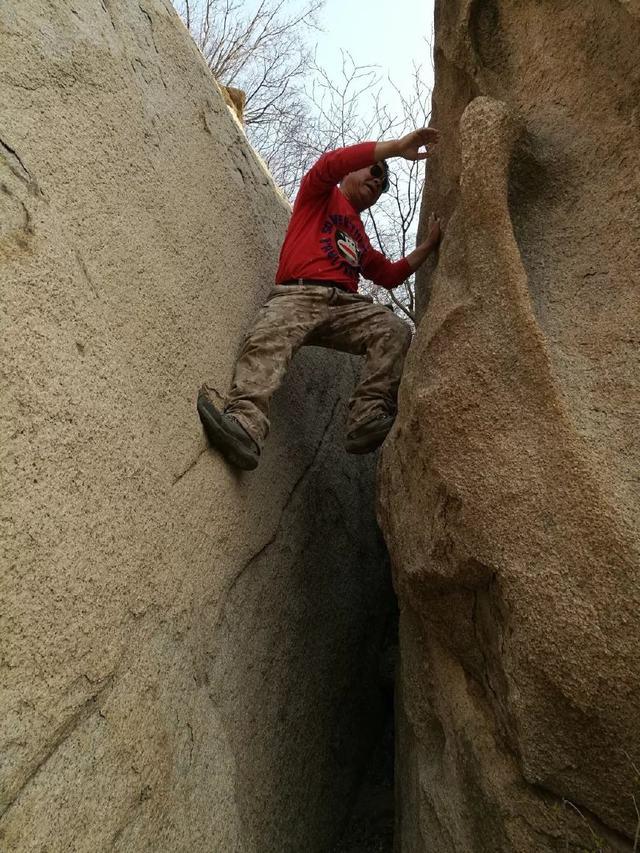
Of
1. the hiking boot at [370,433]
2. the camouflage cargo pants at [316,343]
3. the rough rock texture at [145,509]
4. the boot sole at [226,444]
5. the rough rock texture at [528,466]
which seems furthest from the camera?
the hiking boot at [370,433]

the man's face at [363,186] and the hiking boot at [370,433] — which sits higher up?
the man's face at [363,186]

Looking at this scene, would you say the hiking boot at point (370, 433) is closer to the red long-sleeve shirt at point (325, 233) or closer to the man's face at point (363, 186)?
the red long-sleeve shirt at point (325, 233)

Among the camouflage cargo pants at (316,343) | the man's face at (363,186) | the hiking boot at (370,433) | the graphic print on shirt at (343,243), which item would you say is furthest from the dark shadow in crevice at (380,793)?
the man's face at (363,186)

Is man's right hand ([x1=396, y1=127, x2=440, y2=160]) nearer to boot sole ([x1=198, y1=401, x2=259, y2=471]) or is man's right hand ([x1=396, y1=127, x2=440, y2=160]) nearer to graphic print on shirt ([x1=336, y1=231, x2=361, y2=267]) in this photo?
graphic print on shirt ([x1=336, y1=231, x2=361, y2=267])

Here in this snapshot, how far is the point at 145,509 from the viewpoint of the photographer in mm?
1909

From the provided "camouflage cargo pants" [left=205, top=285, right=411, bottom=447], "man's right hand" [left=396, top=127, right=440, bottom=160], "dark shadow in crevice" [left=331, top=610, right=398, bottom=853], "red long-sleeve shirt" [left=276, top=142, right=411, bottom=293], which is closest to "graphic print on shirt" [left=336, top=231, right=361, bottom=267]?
"red long-sleeve shirt" [left=276, top=142, right=411, bottom=293]

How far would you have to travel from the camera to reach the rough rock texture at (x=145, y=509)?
1542 millimetres

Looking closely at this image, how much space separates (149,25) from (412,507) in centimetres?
195

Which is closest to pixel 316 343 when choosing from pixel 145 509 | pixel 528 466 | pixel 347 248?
pixel 347 248

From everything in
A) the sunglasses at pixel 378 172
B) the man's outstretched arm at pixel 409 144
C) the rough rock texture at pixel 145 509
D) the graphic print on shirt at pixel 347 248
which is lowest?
the rough rock texture at pixel 145 509

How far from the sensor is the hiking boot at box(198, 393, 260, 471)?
2.30m

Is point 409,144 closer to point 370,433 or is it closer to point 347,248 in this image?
point 347,248

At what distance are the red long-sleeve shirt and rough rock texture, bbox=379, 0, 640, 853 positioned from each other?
2.00ft

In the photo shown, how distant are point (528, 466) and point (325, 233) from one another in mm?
1532
